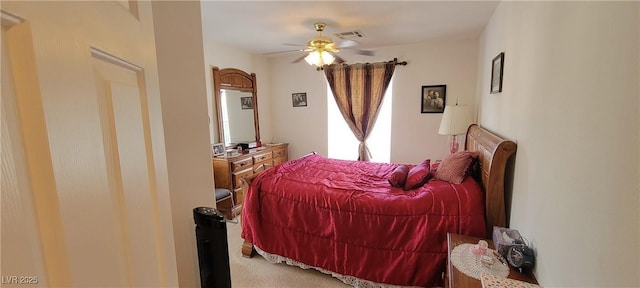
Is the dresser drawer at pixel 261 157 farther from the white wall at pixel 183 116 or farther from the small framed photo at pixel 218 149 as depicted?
the white wall at pixel 183 116

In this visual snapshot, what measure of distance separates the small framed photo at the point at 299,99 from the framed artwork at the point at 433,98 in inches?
75.0

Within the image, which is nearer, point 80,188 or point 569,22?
point 80,188

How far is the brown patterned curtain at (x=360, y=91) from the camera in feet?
13.4

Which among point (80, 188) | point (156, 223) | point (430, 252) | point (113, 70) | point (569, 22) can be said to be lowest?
point (430, 252)

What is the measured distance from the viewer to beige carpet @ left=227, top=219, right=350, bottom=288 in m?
2.24

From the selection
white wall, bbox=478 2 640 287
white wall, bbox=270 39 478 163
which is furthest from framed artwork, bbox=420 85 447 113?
white wall, bbox=478 2 640 287

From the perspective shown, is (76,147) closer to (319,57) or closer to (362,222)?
(362,222)

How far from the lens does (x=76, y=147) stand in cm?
39

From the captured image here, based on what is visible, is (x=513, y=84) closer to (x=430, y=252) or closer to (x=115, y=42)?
Result: (x=430, y=252)

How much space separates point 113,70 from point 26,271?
0.36m

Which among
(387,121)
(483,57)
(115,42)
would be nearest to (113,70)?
(115,42)

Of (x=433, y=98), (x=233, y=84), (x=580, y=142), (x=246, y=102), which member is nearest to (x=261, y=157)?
(x=246, y=102)

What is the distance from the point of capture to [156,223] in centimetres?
67

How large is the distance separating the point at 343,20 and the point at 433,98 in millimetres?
1876
